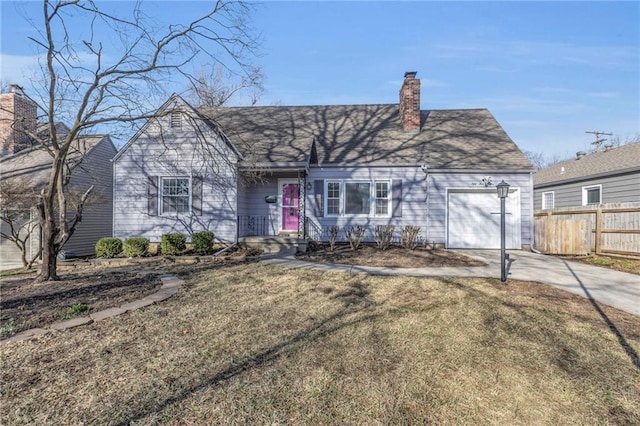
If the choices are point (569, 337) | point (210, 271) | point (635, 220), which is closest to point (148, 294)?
point (210, 271)

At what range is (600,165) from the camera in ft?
50.0

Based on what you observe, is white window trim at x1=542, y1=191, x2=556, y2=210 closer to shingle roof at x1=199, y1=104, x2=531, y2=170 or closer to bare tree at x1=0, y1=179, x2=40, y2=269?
shingle roof at x1=199, y1=104, x2=531, y2=170

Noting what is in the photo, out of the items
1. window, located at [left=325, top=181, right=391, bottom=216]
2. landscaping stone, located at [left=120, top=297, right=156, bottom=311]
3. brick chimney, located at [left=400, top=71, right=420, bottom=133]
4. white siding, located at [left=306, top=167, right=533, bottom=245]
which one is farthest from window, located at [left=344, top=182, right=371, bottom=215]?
landscaping stone, located at [left=120, top=297, right=156, bottom=311]

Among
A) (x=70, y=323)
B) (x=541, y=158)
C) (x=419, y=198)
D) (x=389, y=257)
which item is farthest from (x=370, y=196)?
(x=541, y=158)

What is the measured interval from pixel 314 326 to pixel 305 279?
8.35 feet

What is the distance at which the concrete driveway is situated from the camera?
593 cm

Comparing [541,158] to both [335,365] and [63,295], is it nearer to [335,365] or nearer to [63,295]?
[335,365]

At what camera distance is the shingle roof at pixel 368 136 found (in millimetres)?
12359

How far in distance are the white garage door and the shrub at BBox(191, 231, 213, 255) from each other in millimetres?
7999

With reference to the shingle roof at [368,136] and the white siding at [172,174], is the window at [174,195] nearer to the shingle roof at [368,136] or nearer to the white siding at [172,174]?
the white siding at [172,174]

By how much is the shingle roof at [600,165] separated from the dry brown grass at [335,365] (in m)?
11.8

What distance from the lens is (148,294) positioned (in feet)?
19.3

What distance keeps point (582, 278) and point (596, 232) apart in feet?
14.2

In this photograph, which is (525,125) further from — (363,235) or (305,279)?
(305,279)
